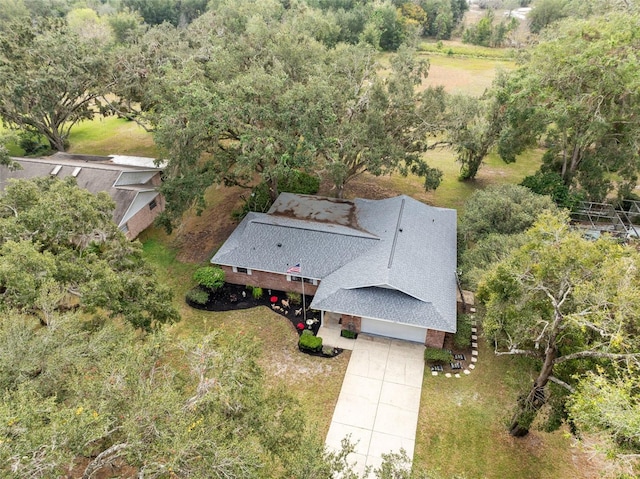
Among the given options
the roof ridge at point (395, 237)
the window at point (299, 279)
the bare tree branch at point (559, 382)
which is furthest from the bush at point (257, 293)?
the bare tree branch at point (559, 382)

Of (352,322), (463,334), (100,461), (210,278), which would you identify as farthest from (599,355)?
(210,278)

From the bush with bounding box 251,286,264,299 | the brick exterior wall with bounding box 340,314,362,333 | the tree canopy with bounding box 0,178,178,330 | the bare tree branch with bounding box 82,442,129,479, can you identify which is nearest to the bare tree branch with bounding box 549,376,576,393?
the brick exterior wall with bounding box 340,314,362,333

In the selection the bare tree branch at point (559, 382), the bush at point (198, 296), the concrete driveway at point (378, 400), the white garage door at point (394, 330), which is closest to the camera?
the bare tree branch at point (559, 382)

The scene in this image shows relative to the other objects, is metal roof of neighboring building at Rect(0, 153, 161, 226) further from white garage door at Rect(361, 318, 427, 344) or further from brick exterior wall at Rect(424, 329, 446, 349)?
brick exterior wall at Rect(424, 329, 446, 349)

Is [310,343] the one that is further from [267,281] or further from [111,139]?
[111,139]

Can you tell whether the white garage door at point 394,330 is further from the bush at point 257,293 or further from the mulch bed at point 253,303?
the bush at point 257,293

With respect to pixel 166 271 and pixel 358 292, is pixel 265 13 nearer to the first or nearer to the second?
pixel 166 271

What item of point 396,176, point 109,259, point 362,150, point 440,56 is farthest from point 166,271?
point 440,56
